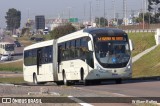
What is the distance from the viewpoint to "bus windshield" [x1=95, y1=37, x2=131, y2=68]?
104ft

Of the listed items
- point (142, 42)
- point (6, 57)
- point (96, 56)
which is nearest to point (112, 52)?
point (96, 56)

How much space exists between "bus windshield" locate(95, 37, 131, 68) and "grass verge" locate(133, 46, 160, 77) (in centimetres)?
1809

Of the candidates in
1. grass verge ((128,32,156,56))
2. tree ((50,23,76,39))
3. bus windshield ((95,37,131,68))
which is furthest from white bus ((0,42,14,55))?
bus windshield ((95,37,131,68))

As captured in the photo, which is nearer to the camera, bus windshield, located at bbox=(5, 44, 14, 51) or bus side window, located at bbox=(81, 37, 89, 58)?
bus side window, located at bbox=(81, 37, 89, 58)

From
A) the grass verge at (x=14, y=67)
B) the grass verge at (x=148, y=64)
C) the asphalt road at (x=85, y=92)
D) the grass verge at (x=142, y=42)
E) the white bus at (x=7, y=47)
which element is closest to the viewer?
the asphalt road at (x=85, y=92)

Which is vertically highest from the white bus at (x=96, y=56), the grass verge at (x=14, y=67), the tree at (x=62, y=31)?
the tree at (x=62, y=31)

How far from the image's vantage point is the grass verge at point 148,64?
52.8m

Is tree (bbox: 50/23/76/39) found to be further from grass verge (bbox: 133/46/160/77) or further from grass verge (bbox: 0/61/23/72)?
grass verge (bbox: 133/46/160/77)

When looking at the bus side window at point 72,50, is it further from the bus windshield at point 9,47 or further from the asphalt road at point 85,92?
the bus windshield at point 9,47

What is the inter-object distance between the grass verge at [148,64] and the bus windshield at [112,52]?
59.4ft

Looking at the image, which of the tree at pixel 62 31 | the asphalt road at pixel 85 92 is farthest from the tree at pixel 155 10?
the asphalt road at pixel 85 92

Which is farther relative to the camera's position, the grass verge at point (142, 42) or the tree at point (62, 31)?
the tree at point (62, 31)

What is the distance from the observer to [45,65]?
40375 mm

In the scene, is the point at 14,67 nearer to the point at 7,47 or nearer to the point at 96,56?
the point at 7,47
